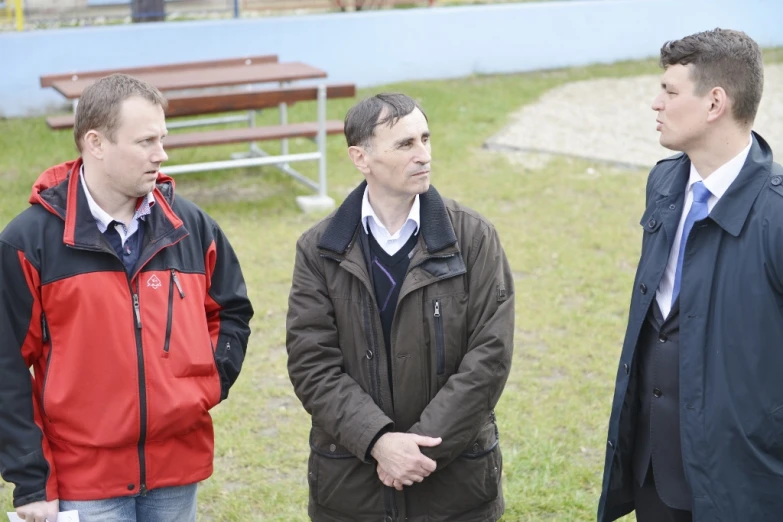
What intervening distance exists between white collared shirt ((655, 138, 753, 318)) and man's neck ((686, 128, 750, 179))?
13mm

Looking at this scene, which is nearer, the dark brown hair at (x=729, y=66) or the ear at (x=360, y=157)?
the dark brown hair at (x=729, y=66)

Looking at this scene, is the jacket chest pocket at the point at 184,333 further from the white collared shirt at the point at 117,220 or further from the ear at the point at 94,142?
the ear at the point at 94,142

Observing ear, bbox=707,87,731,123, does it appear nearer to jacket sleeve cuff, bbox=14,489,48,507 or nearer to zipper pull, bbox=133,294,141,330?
zipper pull, bbox=133,294,141,330

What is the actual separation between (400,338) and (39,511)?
1.07 metres

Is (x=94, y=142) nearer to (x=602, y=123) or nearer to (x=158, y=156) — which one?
(x=158, y=156)

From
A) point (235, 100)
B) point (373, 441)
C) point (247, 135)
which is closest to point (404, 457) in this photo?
point (373, 441)

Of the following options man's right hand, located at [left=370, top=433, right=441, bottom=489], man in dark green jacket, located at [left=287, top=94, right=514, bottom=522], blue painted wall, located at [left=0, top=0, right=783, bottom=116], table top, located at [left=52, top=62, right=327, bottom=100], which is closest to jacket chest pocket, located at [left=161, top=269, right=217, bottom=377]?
man in dark green jacket, located at [left=287, top=94, right=514, bottom=522]

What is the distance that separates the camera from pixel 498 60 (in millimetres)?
13109

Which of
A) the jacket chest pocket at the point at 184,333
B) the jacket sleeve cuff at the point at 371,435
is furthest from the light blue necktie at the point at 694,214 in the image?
the jacket chest pocket at the point at 184,333

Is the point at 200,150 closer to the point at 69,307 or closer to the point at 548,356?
the point at 548,356

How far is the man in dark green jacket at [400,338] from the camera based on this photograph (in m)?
2.90

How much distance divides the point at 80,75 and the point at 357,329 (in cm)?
628

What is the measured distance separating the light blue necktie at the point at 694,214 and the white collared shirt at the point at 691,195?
→ 14 mm

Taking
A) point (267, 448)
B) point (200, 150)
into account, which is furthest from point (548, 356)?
point (200, 150)
